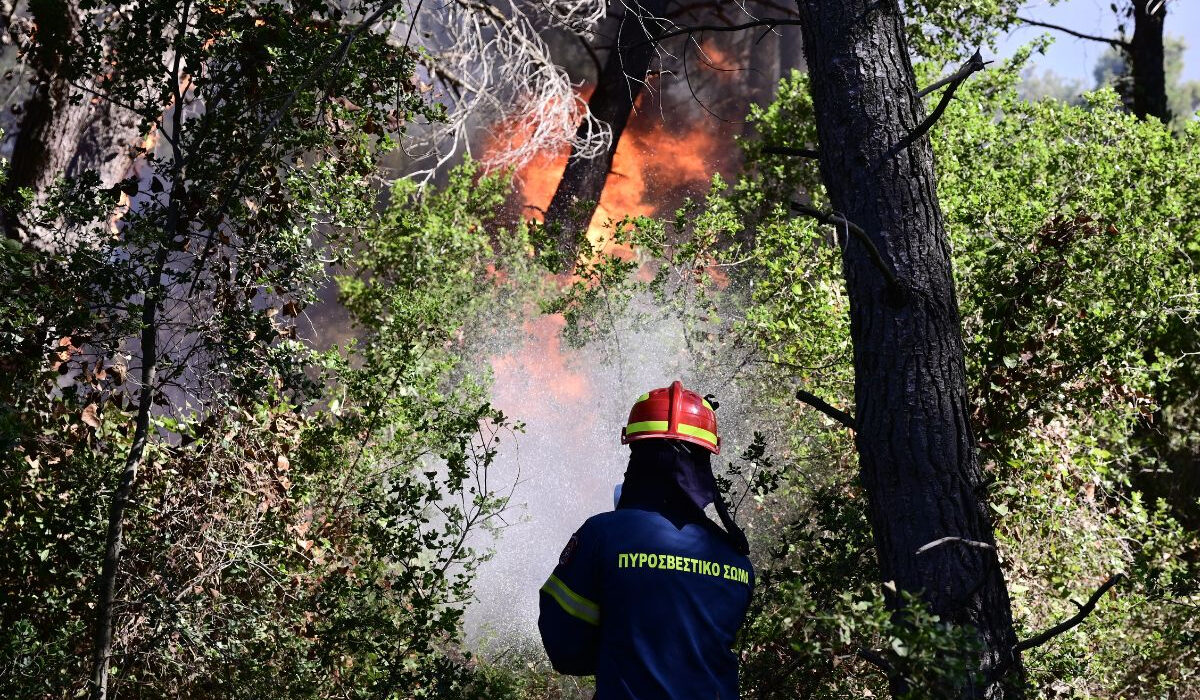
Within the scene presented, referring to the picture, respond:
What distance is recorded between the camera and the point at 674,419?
3.57m

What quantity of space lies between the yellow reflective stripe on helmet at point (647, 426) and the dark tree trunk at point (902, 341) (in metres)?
0.67

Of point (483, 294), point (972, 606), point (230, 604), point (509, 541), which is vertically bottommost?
point (972, 606)

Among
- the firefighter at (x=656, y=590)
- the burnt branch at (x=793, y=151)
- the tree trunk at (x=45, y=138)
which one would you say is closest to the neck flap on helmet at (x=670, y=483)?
the firefighter at (x=656, y=590)

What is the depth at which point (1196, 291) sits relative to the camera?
6.43 meters

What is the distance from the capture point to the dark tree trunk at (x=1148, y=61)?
12312mm

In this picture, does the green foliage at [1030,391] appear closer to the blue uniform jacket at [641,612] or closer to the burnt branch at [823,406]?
the blue uniform jacket at [641,612]

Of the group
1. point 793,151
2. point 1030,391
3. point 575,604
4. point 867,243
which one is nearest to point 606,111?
point 1030,391

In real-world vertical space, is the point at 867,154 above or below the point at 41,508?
above

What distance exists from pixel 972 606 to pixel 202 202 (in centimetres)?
351

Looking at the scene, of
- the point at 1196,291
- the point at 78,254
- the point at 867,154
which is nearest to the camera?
the point at 867,154

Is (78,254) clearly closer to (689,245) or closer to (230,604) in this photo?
(230,604)

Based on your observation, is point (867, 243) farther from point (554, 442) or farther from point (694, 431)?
point (554, 442)

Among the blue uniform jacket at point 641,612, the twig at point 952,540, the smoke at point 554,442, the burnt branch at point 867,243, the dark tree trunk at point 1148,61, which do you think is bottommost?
the blue uniform jacket at point 641,612

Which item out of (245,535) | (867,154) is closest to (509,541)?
(245,535)
